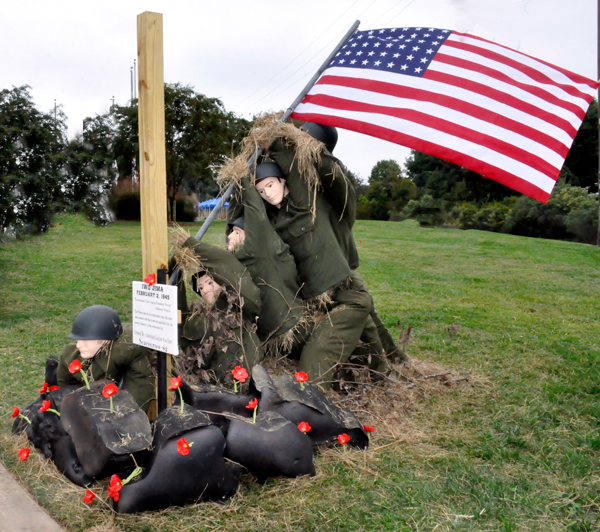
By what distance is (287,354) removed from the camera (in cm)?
448

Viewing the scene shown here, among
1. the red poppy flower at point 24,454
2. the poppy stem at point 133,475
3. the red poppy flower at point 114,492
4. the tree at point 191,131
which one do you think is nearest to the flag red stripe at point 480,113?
the poppy stem at point 133,475

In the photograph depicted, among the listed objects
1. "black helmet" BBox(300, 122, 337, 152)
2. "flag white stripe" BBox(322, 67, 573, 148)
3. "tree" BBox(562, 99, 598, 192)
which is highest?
"tree" BBox(562, 99, 598, 192)

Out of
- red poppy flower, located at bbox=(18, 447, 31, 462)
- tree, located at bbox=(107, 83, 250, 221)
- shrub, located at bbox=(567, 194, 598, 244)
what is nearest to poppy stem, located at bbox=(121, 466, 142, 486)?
red poppy flower, located at bbox=(18, 447, 31, 462)

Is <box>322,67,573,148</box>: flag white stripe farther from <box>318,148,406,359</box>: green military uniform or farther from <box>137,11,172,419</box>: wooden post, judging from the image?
<box>137,11,172,419</box>: wooden post

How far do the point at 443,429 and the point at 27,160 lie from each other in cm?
756

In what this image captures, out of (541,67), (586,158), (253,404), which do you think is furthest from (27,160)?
(586,158)

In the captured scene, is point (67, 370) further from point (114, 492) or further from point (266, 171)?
point (266, 171)

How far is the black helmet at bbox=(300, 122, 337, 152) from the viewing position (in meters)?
4.49

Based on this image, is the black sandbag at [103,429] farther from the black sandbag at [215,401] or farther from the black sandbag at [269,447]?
the black sandbag at [269,447]

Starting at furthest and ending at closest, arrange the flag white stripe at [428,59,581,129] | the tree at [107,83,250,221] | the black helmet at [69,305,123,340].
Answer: the tree at [107,83,250,221], the flag white stripe at [428,59,581,129], the black helmet at [69,305,123,340]

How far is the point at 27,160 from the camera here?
29.0 ft

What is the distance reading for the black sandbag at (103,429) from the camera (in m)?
3.00

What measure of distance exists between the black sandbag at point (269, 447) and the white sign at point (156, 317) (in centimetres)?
57

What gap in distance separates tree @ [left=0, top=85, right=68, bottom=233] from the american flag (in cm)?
591
